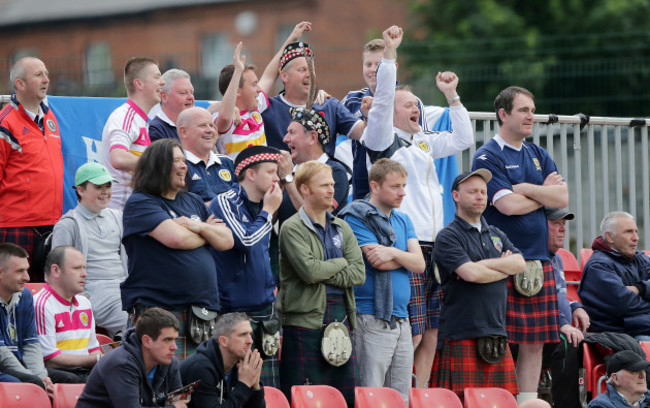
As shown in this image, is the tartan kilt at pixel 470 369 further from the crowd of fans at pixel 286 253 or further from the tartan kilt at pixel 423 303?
the tartan kilt at pixel 423 303

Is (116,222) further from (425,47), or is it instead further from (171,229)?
(425,47)

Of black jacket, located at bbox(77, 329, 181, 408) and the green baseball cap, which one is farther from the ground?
the green baseball cap

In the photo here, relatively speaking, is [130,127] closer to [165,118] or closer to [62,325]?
[165,118]

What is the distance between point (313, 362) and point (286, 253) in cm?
72

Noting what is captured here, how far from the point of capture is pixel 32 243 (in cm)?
870

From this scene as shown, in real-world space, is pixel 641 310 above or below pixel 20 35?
below

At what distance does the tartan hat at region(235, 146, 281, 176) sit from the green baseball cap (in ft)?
3.37

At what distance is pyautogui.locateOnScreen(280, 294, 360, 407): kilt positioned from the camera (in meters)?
7.79

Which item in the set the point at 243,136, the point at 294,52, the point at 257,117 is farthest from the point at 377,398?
the point at 294,52

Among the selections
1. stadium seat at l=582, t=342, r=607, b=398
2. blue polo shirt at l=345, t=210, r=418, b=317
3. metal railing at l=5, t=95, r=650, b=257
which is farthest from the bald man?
metal railing at l=5, t=95, r=650, b=257

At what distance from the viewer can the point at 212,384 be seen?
700 centimetres

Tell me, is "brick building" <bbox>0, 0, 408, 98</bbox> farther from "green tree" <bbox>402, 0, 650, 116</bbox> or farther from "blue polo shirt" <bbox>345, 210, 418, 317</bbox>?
"blue polo shirt" <bbox>345, 210, 418, 317</bbox>

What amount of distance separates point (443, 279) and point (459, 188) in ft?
2.15

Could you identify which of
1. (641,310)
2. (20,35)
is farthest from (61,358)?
(20,35)
